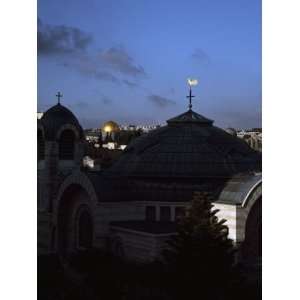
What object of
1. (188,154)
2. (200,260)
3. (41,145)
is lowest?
(200,260)

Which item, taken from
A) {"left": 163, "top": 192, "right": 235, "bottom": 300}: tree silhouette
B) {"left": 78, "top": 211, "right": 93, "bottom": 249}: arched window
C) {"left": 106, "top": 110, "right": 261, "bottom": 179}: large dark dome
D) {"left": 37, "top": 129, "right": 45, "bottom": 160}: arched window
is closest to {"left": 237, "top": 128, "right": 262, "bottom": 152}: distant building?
{"left": 106, "top": 110, "right": 261, "bottom": 179}: large dark dome

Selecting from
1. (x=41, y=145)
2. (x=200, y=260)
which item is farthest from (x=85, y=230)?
(x=200, y=260)

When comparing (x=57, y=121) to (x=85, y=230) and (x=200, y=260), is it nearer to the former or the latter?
(x=85, y=230)

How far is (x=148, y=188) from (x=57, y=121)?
2900mm

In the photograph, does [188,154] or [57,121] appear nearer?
[188,154]

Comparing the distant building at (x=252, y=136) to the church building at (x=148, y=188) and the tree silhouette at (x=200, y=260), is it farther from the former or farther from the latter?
the tree silhouette at (x=200, y=260)

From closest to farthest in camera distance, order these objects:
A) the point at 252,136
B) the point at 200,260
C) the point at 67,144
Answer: the point at 200,260 < the point at 252,136 < the point at 67,144

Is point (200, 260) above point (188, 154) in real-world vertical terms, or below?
below

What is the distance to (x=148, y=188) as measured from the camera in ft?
36.3

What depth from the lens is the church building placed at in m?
10.2
